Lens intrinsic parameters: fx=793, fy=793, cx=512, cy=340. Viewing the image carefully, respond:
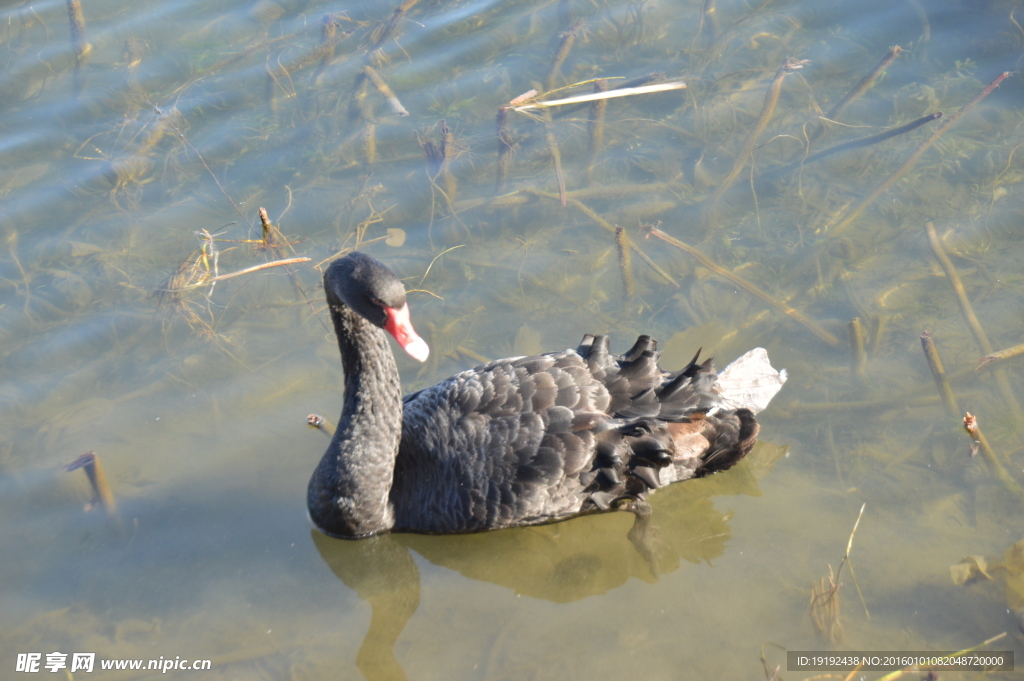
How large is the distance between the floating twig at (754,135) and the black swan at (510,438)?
2262 millimetres

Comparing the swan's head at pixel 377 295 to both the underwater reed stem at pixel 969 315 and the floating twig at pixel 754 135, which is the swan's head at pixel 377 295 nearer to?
the floating twig at pixel 754 135

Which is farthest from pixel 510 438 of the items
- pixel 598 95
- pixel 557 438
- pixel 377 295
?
pixel 598 95

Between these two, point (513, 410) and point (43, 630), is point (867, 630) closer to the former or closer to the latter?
point (513, 410)

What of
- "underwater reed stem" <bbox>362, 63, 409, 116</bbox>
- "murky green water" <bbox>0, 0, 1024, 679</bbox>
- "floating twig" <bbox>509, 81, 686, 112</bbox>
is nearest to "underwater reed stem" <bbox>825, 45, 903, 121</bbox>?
"murky green water" <bbox>0, 0, 1024, 679</bbox>

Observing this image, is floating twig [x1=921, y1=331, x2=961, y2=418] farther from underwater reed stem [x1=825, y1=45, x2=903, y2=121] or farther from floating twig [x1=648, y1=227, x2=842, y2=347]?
underwater reed stem [x1=825, y1=45, x2=903, y2=121]

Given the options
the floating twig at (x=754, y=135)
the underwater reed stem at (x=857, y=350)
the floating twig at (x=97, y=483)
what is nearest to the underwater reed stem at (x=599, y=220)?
the floating twig at (x=754, y=135)

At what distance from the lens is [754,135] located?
713 centimetres

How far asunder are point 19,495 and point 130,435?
0.74 meters

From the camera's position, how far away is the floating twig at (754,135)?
6641 mm

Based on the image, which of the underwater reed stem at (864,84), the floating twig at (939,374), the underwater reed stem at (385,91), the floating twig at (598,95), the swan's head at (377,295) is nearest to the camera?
the swan's head at (377,295)

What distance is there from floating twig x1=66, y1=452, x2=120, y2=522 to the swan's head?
224 cm

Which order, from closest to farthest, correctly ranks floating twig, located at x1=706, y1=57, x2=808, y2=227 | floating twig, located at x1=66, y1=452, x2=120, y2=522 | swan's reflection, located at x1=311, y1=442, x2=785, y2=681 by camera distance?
1. swan's reflection, located at x1=311, y1=442, x2=785, y2=681
2. floating twig, located at x1=66, y1=452, x2=120, y2=522
3. floating twig, located at x1=706, y1=57, x2=808, y2=227

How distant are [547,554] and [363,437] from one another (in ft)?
4.26

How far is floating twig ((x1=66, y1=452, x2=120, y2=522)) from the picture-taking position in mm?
5055
